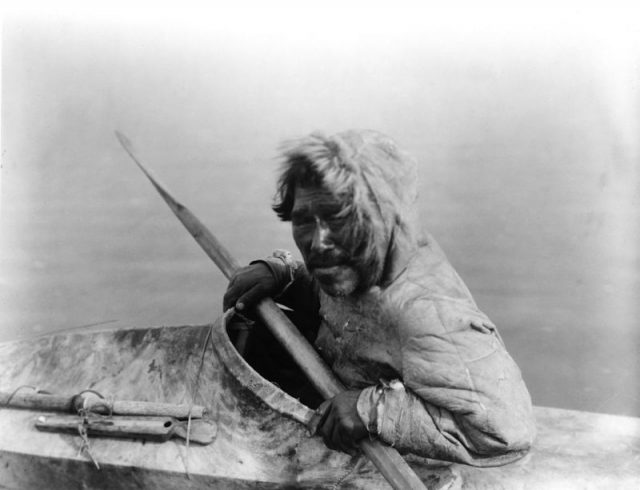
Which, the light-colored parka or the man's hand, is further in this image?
the man's hand

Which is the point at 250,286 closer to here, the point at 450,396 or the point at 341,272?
the point at 341,272

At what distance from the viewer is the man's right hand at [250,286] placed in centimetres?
288

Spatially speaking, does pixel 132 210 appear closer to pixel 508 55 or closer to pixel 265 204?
pixel 265 204

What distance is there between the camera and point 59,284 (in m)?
5.55

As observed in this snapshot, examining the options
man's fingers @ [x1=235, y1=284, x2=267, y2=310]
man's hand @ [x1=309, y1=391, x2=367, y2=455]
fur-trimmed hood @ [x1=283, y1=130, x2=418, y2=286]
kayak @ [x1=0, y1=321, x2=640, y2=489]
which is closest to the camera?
fur-trimmed hood @ [x1=283, y1=130, x2=418, y2=286]

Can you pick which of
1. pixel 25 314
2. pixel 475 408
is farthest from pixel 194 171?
pixel 475 408

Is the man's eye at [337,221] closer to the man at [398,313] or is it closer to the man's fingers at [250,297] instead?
the man at [398,313]

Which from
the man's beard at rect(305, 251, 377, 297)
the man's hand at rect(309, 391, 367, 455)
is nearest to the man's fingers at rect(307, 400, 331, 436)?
the man's hand at rect(309, 391, 367, 455)

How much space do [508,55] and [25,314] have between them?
10.7 ft

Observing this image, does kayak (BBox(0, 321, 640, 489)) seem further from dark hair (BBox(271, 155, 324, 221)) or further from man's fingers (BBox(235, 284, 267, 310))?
dark hair (BBox(271, 155, 324, 221))

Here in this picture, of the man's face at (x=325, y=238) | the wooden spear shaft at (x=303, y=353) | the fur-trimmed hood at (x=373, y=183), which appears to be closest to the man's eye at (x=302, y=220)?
the man's face at (x=325, y=238)

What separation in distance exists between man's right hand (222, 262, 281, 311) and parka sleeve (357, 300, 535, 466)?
663 millimetres

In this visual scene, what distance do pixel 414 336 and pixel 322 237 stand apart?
0.36 meters

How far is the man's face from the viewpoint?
2.27m
